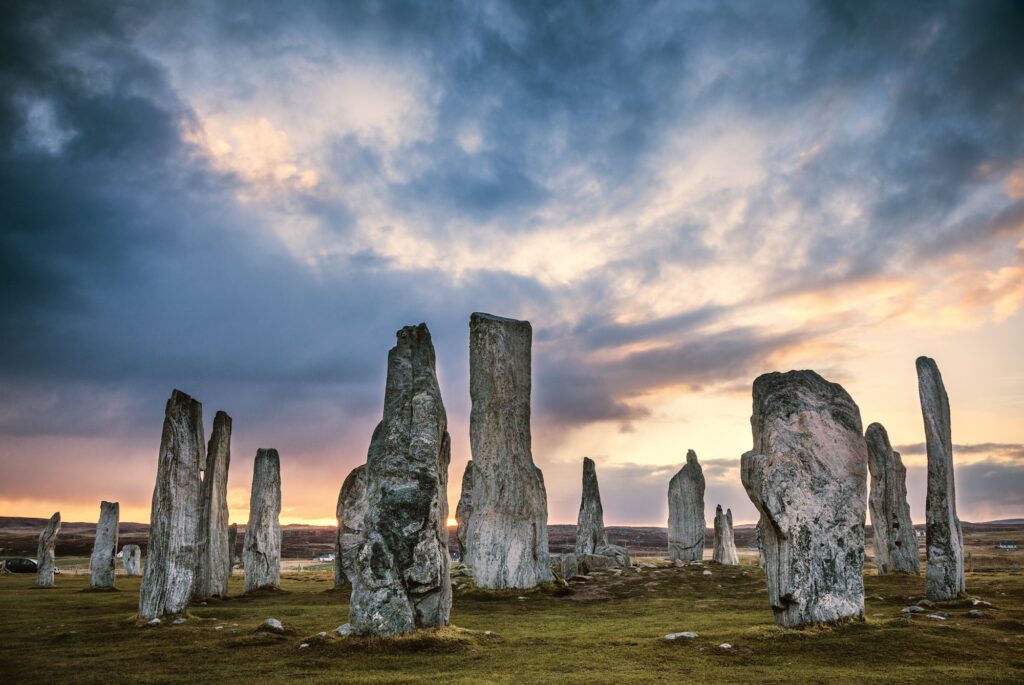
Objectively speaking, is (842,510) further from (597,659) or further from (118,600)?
(118,600)

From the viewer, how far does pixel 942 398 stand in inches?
579

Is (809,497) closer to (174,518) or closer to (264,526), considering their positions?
(174,518)

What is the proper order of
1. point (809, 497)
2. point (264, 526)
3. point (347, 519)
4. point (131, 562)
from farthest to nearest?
1. point (131, 562)
2. point (347, 519)
3. point (264, 526)
4. point (809, 497)

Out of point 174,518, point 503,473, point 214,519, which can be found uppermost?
point 503,473

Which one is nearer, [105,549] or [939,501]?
[939,501]

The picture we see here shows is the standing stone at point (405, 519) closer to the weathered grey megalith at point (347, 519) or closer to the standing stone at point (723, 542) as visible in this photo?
the weathered grey megalith at point (347, 519)

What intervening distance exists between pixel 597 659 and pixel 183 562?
8936 mm

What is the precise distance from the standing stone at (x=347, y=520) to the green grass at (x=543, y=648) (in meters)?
5.63

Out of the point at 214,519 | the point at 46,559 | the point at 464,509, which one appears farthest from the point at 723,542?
the point at 46,559

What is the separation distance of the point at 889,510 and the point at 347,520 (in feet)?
56.6

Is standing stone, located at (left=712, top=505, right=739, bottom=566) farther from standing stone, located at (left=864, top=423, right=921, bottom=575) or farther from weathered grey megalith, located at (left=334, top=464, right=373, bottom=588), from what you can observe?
weathered grey megalith, located at (left=334, top=464, right=373, bottom=588)

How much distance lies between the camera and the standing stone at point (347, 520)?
70.5ft

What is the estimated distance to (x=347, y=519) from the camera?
71.2 ft

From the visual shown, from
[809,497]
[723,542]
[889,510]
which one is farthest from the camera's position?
[723,542]
